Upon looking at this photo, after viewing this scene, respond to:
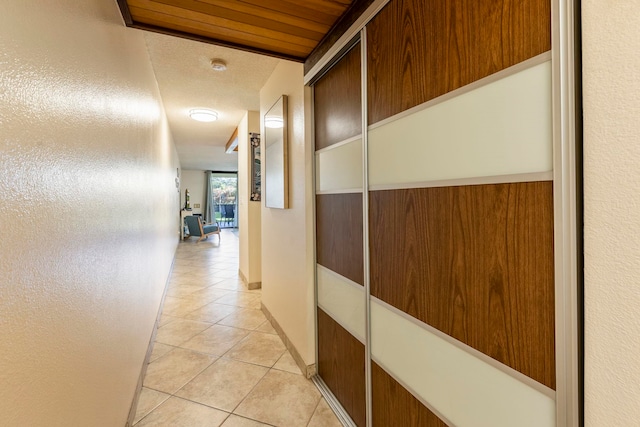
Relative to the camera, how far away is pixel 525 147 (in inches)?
28.0

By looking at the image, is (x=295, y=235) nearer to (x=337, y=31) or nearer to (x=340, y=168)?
(x=340, y=168)

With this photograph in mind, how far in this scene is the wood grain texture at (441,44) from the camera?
2.35 ft

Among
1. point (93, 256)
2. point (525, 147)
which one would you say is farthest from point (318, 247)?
point (525, 147)

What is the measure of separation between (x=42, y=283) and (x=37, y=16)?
0.64 meters

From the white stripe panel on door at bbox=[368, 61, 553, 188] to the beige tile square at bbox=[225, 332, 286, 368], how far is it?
1.77m

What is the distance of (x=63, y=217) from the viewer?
814 mm

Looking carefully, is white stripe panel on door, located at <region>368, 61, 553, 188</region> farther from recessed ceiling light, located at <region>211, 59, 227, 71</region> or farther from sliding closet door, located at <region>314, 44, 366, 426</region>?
recessed ceiling light, located at <region>211, 59, 227, 71</region>

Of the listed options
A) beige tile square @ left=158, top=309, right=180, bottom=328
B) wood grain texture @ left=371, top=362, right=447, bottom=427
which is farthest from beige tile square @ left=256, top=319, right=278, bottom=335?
wood grain texture @ left=371, top=362, right=447, bottom=427

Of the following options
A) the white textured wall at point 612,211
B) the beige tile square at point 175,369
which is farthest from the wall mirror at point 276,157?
the white textured wall at point 612,211

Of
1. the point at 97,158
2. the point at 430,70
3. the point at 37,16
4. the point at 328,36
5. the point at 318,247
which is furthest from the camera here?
the point at 318,247

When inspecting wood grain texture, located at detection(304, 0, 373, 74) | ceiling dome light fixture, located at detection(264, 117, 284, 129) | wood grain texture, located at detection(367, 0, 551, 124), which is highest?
wood grain texture, located at detection(304, 0, 373, 74)

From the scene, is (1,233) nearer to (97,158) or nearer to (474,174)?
(97,158)

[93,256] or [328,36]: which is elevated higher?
[328,36]

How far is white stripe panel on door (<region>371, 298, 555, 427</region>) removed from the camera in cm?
74
